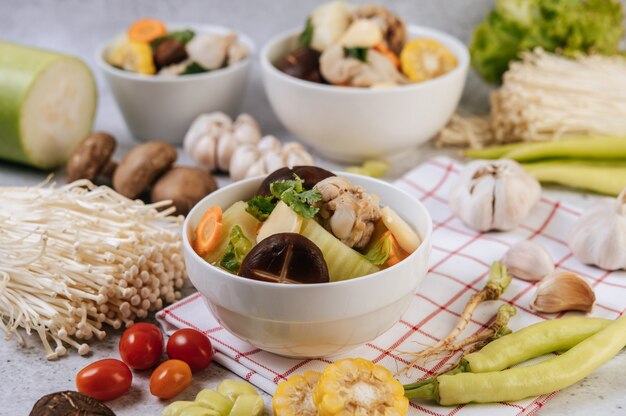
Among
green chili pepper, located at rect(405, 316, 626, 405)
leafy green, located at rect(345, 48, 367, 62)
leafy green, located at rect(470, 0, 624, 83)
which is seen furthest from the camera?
leafy green, located at rect(470, 0, 624, 83)

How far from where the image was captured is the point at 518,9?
323cm

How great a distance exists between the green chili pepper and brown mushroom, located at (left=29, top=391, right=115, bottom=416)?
59 cm

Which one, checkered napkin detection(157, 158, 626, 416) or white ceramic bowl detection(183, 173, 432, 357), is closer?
white ceramic bowl detection(183, 173, 432, 357)

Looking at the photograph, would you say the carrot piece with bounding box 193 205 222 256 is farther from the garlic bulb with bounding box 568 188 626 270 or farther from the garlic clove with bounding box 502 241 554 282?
the garlic bulb with bounding box 568 188 626 270

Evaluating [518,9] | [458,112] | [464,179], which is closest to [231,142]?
[464,179]

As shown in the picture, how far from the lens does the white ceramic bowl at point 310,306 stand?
61.2 inches

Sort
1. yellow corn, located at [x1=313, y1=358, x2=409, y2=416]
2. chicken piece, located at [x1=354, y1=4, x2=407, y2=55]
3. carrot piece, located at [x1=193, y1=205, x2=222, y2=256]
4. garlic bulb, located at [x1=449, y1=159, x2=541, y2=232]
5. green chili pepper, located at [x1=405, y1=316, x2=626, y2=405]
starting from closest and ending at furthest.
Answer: yellow corn, located at [x1=313, y1=358, x2=409, y2=416] → green chili pepper, located at [x1=405, y1=316, x2=626, y2=405] → carrot piece, located at [x1=193, y1=205, x2=222, y2=256] → garlic bulb, located at [x1=449, y1=159, x2=541, y2=232] → chicken piece, located at [x1=354, y1=4, x2=407, y2=55]

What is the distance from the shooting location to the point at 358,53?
9.00 feet

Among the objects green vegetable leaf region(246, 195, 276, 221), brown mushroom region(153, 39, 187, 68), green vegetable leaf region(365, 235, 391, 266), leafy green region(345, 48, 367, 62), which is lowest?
brown mushroom region(153, 39, 187, 68)

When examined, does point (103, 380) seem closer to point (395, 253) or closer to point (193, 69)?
point (395, 253)

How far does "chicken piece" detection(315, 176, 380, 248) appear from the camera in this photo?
65.7 inches

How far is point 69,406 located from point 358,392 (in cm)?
53

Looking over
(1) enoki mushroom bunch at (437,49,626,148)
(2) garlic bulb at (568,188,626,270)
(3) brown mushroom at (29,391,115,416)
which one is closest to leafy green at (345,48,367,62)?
(1) enoki mushroom bunch at (437,49,626,148)

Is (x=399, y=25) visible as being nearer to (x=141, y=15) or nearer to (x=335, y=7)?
(x=335, y=7)
